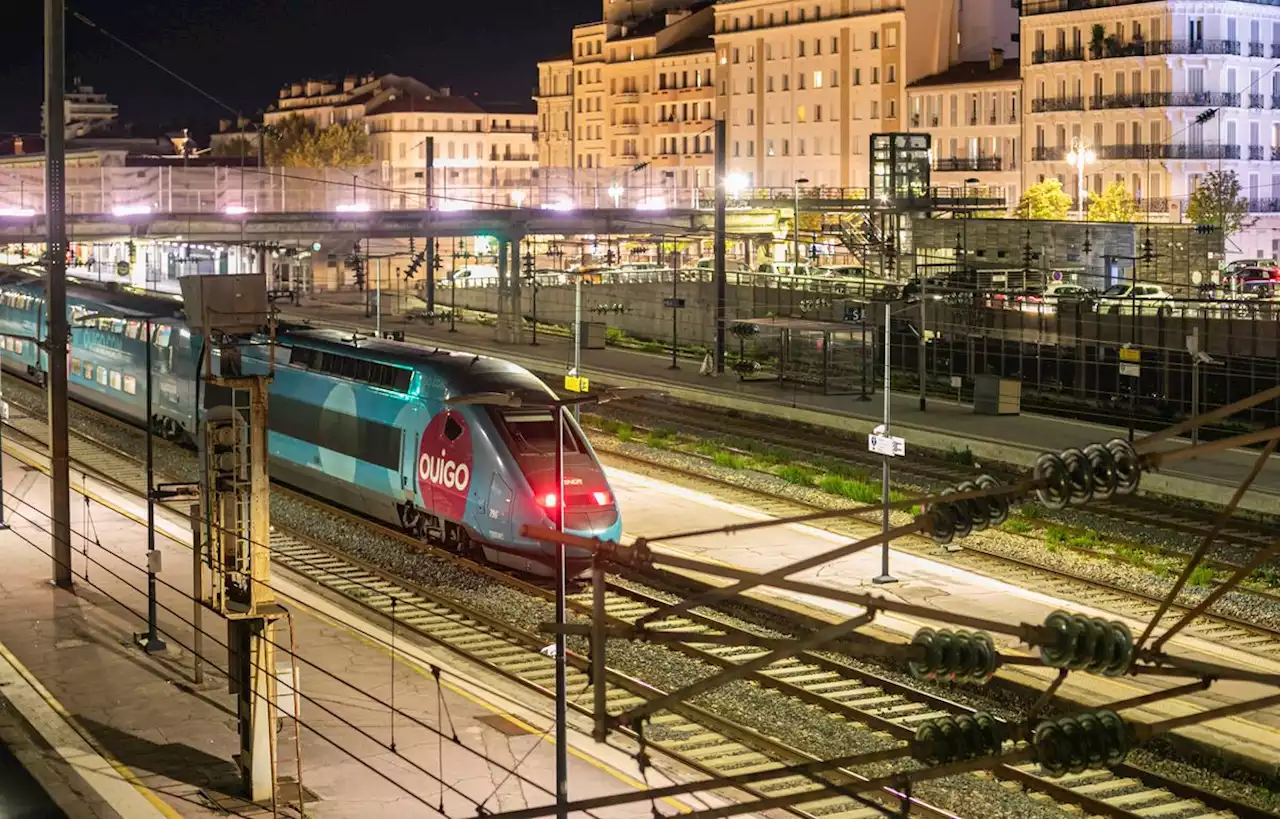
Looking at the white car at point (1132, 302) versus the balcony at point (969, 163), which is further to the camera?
the balcony at point (969, 163)

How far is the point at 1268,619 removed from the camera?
22.9 metres

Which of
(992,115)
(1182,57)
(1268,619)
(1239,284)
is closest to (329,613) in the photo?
(1268,619)

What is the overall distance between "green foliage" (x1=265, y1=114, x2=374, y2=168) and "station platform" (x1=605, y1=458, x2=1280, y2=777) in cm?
11673

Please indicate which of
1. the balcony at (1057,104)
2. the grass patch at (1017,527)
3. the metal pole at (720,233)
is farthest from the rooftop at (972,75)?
the grass patch at (1017,527)

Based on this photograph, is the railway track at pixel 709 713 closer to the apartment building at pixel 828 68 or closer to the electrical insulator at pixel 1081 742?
the electrical insulator at pixel 1081 742

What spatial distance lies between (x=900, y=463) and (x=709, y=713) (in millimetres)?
18200

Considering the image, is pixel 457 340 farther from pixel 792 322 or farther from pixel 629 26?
pixel 629 26

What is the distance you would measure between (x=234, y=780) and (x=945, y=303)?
1557 inches

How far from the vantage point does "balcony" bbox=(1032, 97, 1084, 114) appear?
90.6 meters

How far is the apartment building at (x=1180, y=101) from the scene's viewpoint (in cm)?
8475

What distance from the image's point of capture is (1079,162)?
81.5 m

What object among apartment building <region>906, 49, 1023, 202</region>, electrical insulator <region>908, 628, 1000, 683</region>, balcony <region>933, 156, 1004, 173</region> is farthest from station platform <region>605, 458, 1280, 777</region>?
balcony <region>933, 156, 1004, 173</region>

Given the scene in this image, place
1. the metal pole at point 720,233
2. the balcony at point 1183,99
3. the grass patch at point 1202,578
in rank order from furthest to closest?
the balcony at point 1183,99 < the metal pole at point 720,233 < the grass patch at point 1202,578

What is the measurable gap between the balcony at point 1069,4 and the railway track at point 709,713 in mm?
68664
